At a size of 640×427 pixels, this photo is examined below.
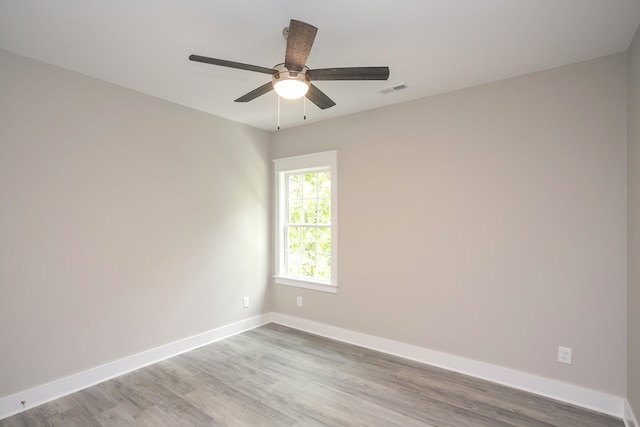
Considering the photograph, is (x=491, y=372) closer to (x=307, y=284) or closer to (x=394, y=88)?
(x=307, y=284)

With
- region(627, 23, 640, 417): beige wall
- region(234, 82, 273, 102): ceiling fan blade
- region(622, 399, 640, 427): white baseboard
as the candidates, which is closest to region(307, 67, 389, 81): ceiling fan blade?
region(234, 82, 273, 102): ceiling fan blade

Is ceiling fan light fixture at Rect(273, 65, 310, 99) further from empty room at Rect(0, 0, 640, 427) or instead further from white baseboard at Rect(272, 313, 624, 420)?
white baseboard at Rect(272, 313, 624, 420)

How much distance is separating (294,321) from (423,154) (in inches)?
105

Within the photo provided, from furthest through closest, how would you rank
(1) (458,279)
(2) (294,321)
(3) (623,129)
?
(2) (294,321) < (1) (458,279) < (3) (623,129)

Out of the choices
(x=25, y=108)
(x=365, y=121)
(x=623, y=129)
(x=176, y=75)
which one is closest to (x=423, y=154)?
(x=365, y=121)

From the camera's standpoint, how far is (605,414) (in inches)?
91.7

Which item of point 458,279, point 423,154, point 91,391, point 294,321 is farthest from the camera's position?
point 294,321

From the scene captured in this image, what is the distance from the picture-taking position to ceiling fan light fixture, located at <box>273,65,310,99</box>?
1935 millimetres

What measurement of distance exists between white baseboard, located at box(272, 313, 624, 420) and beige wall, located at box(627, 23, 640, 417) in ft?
0.69

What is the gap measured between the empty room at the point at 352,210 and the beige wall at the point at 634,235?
0.03m

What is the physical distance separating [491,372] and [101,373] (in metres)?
3.47

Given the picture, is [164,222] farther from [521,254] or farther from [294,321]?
[521,254]

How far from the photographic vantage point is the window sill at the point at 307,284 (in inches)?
153

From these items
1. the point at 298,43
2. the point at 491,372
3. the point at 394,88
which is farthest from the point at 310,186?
the point at 491,372
